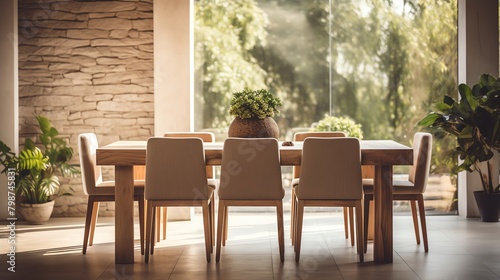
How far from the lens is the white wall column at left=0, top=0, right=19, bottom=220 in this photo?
6.99 m

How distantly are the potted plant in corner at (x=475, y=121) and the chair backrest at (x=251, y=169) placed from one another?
79.8 inches

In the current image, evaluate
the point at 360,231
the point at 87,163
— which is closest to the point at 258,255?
the point at 360,231

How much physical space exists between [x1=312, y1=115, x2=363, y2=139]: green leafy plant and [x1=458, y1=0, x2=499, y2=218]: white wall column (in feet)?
3.78

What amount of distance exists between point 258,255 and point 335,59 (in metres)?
2.82

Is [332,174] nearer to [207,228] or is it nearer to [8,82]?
[207,228]

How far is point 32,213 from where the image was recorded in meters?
6.79

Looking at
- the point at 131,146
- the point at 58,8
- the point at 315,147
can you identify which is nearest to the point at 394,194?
the point at 315,147

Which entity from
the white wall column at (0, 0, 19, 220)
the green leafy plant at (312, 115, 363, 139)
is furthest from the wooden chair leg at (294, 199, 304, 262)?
the white wall column at (0, 0, 19, 220)

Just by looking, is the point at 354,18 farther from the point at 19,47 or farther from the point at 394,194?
the point at 19,47

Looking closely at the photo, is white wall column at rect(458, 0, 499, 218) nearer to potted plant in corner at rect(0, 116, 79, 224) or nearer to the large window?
the large window

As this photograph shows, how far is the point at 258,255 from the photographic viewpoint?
527 cm

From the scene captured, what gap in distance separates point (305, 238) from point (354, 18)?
2542mm

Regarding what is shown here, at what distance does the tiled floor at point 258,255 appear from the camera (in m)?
4.65

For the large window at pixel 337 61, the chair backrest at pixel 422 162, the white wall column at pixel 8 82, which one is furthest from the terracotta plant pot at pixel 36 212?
the chair backrest at pixel 422 162
